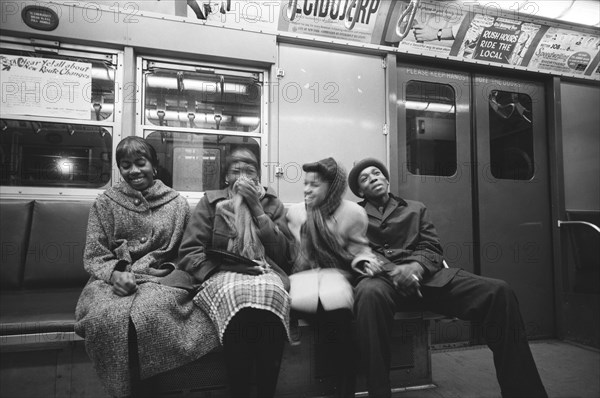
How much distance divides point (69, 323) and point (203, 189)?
4.11ft

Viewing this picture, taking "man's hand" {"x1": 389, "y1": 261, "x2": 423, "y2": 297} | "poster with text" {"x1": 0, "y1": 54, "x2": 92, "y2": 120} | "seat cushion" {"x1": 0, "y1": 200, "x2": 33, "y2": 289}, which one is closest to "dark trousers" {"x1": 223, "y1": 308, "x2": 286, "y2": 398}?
"man's hand" {"x1": 389, "y1": 261, "x2": 423, "y2": 297}

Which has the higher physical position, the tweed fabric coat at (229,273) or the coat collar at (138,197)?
the coat collar at (138,197)

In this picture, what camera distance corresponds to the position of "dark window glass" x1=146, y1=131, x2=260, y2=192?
2541mm

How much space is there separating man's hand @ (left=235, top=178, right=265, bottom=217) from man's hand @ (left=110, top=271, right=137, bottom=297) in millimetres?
721

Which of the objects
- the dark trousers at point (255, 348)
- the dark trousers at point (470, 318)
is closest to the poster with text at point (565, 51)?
the dark trousers at point (470, 318)

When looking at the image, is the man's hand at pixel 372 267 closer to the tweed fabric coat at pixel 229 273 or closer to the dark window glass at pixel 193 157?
the tweed fabric coat at pixel 229 273

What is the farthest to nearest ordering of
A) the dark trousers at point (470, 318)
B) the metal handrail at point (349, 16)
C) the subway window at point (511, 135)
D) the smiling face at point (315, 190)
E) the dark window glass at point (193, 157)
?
the subway window at point (511, 135)
the metal handrail at point (349, 16)
the dark window glass at point (193, 157)
the smiling face at point (315, 190)
the dark trousers at point (470, 318)

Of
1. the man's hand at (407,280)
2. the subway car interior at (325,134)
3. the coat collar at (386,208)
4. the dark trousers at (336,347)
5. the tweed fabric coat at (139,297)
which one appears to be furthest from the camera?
the coat collar at (386,208)

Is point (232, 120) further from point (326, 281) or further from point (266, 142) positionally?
point (326, 281)

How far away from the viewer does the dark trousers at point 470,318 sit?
5.32ft

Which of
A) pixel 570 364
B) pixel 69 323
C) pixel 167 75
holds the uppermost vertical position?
pixel 167 75

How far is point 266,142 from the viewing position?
271 cm

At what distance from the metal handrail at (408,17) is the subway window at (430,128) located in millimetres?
448

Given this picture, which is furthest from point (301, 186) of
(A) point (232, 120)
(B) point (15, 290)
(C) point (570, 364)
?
(C) point (570, 364)
